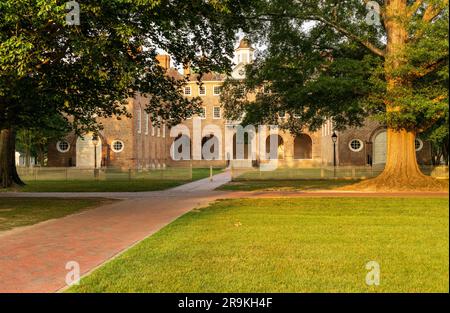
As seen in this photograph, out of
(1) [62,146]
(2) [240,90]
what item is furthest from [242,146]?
(2) [240,90]

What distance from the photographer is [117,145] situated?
46125mm

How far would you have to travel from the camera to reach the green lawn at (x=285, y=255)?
5.47m

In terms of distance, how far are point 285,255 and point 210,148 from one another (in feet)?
176

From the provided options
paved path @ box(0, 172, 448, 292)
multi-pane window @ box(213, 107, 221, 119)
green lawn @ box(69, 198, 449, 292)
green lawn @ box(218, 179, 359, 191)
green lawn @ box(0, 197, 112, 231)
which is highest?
multi-pane window @ box(213, 107, 221, 119)

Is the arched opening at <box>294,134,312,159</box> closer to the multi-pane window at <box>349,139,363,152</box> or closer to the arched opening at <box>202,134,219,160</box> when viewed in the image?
the multi-pane window at <box>349,139,363,152</box>

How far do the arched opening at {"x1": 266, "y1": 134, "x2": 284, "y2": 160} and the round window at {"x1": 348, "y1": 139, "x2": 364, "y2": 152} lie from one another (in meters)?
10.8

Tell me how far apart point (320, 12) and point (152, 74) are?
335 inches

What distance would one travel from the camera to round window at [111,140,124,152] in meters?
45.9

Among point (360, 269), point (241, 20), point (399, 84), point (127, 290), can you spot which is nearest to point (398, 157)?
point (399, 84)

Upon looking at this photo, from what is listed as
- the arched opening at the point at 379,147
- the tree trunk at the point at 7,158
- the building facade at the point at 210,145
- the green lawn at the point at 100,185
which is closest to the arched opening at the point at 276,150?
the building facade at the point at 210,145

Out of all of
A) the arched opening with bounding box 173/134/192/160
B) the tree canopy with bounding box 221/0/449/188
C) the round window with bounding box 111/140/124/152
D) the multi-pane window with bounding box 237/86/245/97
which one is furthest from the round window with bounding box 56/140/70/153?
the tree canopy with bounding box 221/0/449/188

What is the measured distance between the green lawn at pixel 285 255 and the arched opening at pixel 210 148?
47.4 meters

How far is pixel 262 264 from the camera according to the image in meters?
6.54

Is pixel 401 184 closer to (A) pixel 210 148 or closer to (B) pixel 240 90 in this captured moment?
(B) pixel 240 90
